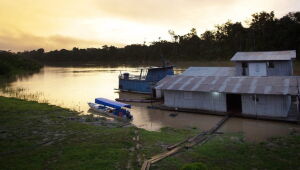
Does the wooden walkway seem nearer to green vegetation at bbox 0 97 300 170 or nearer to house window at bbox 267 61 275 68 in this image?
green vegetation at bbox 0 97 300 170

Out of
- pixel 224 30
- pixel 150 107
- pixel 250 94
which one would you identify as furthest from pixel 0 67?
pixel 224 30

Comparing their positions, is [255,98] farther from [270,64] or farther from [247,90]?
[270,64]

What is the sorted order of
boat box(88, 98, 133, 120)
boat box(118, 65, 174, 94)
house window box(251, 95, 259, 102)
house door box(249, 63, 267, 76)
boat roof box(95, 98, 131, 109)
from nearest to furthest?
1. house window box(251, 95, 259, 102)
2. boat box(88, 98, 133, 120)
3. boat roof box(95, 98, 131, 109)
4. house door box(249, 63, 267, 76)
5. boat box(118, 65, 174, 94)

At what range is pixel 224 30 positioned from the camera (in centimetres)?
11038

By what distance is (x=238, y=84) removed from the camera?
71.6 ft

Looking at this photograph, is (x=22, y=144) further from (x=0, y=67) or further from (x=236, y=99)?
(x=0, y=67)

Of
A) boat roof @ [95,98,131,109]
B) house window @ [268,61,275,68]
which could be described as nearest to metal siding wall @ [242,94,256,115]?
house window @ [268,61,275,68]

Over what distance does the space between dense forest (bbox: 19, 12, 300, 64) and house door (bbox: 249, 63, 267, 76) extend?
17250mm

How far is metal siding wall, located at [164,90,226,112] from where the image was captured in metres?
22.0

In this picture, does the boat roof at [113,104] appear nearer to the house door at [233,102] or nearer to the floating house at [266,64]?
the house door at [233,102]

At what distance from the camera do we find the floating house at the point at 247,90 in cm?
1939

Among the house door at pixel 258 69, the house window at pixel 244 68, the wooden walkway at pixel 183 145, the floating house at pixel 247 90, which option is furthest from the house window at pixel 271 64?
the wooden walkway at pixel 183 145

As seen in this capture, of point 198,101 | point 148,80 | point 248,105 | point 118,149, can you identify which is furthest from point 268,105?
point 148,80

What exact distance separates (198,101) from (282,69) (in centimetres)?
Answer: 1176
